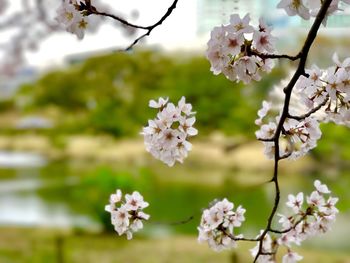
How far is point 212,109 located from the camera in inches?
305

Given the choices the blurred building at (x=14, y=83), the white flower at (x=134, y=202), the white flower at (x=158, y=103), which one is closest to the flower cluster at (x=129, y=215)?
the white flower at (x=134, y=202)

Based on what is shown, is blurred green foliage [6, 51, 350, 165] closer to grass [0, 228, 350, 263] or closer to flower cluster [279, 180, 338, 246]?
grass [0, 228, 350, 263]

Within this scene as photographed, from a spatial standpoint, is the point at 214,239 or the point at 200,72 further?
the point at 200,72

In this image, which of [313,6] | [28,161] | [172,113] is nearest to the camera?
[313,6]

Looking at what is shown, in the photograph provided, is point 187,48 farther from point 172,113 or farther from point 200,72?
point 172,113

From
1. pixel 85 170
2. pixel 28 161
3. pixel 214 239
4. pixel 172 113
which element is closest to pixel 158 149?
pixel 172 113

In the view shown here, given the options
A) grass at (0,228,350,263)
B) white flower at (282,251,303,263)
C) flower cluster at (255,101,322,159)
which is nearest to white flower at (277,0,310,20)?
flower cluster at (255,101,322,159)

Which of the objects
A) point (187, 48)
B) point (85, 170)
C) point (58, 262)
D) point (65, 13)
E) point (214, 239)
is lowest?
point (214, 239)

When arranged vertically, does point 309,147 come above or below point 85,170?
below

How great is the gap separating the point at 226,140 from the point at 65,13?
25.5 ft

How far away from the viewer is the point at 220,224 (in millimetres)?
822

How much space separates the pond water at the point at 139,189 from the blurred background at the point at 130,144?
0.01m

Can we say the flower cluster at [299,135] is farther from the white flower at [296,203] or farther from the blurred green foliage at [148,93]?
the blurred green foliage at [148,93]

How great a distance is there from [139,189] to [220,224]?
4140 millimetres
